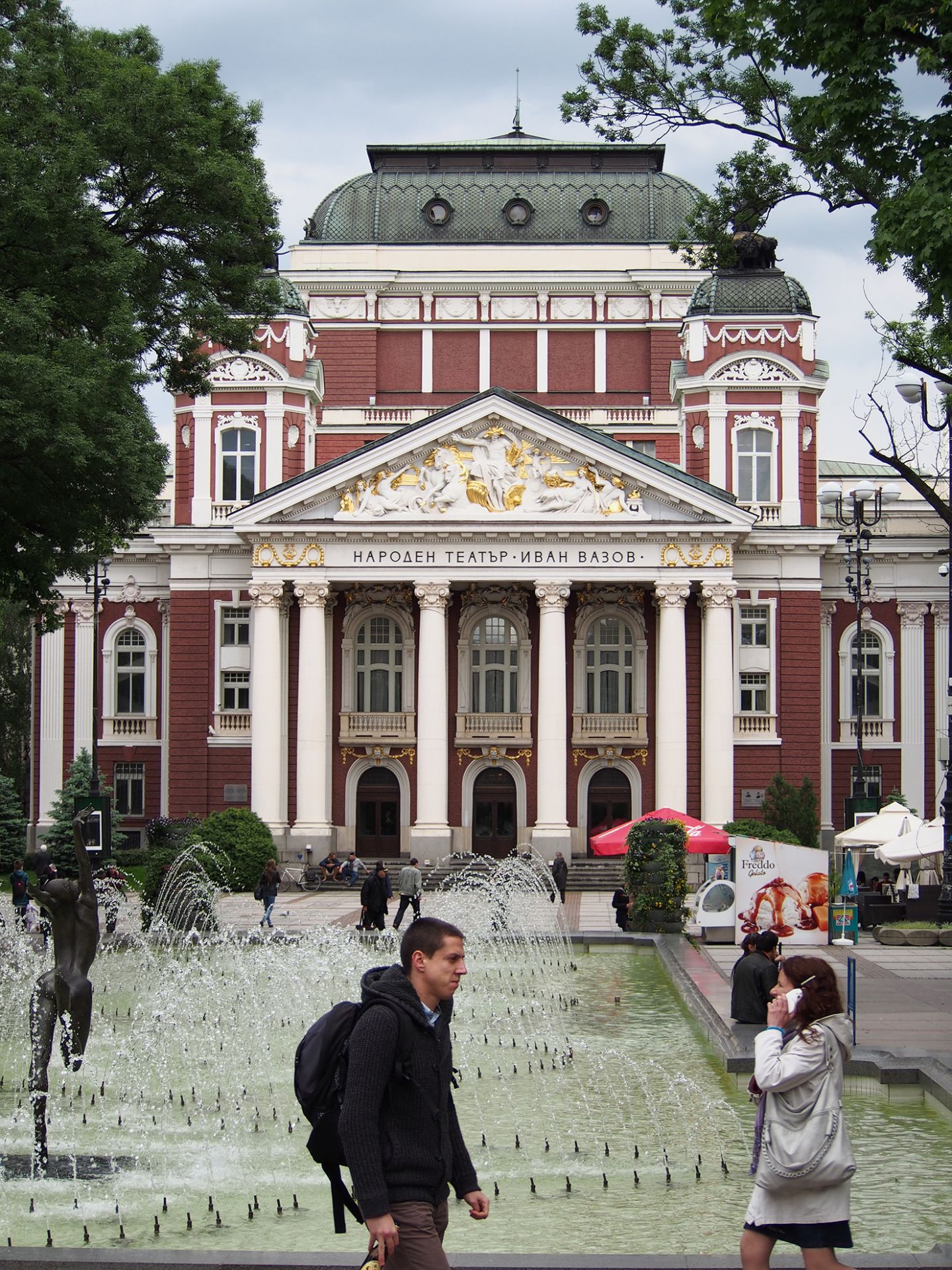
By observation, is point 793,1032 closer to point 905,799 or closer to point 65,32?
point 65,32

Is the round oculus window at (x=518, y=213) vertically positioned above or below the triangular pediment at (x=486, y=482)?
above

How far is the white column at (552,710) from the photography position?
2130 inches

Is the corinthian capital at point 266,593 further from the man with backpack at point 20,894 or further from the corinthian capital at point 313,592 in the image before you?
the man with backpack at point 20,894

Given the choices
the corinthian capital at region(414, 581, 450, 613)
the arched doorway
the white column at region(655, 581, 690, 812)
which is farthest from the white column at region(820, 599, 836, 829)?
the corinthian capital at region(414, 581, 450, 613)

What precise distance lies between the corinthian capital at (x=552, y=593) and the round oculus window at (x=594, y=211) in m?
19.1

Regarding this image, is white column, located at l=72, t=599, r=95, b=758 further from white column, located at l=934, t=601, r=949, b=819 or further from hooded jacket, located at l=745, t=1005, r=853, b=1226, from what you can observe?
hooded jacket, located at l=745, t=1005, r=853, b=1226

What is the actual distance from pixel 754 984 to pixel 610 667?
3857 cm

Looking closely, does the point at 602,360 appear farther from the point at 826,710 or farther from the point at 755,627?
the point at 826,710

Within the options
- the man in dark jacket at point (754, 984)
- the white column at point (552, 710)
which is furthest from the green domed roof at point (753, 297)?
the man in dark jacket at point (754, 984)

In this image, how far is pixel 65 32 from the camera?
28.2 meters

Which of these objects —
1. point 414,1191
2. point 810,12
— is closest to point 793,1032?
point 414,1191

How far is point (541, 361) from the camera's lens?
65.9 meters

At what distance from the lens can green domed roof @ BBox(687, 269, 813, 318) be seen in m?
58.0

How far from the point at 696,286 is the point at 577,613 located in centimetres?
1449
